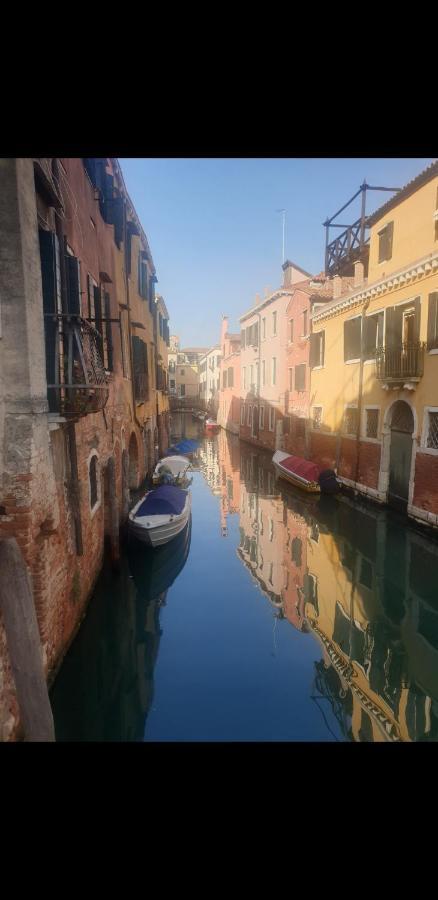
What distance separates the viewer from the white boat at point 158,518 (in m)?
8.92

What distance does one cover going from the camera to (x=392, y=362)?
36.6ft

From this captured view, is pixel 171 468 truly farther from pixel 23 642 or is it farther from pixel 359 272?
pixel 23 642

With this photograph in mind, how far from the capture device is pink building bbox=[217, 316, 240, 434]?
102 feet

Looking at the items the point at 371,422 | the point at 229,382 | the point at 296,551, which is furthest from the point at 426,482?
the point at 229,382

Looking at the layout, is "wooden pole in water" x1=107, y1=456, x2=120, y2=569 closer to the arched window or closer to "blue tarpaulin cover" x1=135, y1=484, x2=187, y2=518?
the arched window

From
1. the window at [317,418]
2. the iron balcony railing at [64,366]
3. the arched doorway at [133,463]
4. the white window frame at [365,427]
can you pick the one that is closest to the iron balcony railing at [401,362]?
the white window frame at [365,427]

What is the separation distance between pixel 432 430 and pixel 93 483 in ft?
26.2

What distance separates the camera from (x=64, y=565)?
5.09 m

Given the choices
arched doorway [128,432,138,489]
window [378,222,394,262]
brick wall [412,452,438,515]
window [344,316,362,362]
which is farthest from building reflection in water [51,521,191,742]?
window [378,222,394,262]

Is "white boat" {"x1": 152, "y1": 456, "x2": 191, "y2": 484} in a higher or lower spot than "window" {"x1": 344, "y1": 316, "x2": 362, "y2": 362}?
lower

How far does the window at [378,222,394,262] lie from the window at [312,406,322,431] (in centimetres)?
608

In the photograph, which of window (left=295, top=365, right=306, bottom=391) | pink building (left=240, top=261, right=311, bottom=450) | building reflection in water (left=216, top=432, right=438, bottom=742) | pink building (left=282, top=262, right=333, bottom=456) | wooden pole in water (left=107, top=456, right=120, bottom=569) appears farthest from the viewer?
pink building (left=240, top=261, right=311, bottom=450)
